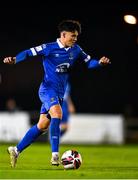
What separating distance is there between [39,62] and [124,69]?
388 cm

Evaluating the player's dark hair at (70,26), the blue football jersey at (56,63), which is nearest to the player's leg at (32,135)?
the blue football jersey at (56,63)

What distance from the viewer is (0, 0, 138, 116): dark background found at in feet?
103

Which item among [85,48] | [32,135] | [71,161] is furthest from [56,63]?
[85,48]

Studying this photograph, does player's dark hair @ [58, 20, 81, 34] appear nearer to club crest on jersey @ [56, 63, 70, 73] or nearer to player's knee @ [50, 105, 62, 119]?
club crest on jersey @ [56, 63, 70, 73]

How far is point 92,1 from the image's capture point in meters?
34.0

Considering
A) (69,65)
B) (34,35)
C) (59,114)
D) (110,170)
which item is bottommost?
(110,170)

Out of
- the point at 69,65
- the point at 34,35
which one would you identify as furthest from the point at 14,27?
the point at 69,65

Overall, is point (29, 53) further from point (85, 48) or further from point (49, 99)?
point (85, 48)

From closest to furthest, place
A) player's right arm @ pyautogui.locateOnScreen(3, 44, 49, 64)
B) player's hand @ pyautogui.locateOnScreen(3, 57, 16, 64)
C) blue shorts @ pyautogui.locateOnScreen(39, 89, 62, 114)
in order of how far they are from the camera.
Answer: player's hand @ pyautogui.locateOnScreen(3, 57, 16, 64), player's right arm @ pyautogui.locateOnScreen(3, 44, 49, 64), blue shorts @ pyautogui.locateOnScreen(39, 89, 62, 114)

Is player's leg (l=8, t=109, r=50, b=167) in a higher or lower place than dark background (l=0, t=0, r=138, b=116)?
→ lower

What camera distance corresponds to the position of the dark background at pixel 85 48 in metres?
31.3

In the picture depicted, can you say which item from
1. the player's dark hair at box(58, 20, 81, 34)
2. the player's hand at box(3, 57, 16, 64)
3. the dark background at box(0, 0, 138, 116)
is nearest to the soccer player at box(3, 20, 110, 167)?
the player's dark hair at box(58, 20, 81, 34)

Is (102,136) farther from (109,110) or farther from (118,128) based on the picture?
(109,110)

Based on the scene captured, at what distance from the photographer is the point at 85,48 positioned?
31.5 metres
